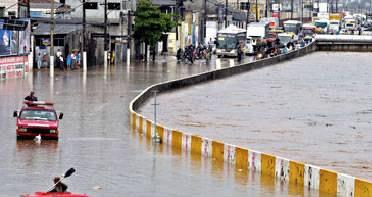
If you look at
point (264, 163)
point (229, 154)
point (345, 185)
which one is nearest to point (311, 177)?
point (345, 185)

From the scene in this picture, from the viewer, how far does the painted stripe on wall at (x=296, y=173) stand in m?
34.5

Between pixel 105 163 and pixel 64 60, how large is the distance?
57658 mm

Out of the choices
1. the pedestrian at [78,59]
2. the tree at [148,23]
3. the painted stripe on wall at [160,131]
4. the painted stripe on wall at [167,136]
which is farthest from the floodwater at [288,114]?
the pedestrian at [78,59]

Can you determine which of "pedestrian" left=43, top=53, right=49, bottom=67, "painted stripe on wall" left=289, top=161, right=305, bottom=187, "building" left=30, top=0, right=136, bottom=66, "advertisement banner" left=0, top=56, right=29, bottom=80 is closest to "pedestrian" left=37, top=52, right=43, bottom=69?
"pedestrian" left=43, top=53, right=49, bottom=67

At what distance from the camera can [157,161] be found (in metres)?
41.2

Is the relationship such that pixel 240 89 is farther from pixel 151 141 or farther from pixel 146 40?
pixel 151 141

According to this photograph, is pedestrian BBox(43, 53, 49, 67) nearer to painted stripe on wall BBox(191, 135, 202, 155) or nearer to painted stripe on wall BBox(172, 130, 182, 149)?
painted stripe on wall BBox(172, 130, 182, 149)

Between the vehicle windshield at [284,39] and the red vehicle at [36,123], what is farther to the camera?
the vehicle windshield at [284,39]

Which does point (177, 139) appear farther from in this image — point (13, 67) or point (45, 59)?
point (45, 59)

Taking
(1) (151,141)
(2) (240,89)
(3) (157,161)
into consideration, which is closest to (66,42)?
(2) (240,89)

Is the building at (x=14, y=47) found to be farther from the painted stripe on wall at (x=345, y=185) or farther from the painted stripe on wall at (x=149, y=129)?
the painted stripe on wall at (x=345, y=185)

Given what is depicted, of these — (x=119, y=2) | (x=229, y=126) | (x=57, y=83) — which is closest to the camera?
(x=229, y=126)

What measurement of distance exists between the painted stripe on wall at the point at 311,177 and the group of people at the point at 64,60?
61.7 metres

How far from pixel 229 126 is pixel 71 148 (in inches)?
651
